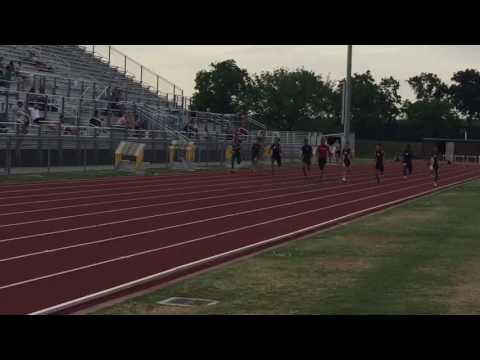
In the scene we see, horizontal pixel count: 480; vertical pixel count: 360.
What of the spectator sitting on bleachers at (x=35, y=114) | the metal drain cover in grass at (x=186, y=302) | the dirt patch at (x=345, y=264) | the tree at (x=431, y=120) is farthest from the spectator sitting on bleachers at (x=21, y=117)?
the tree at (x=431, y=120)

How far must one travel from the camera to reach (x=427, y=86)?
12019cm

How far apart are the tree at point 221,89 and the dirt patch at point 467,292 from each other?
79262 mm

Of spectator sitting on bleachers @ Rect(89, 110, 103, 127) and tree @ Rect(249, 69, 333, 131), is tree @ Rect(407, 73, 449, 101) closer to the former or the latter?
tree @ Rect(249, 69, 333, 131)

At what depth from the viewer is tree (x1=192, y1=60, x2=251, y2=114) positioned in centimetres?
8938

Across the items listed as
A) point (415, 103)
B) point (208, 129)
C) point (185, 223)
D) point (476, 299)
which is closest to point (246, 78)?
point (415, 103)

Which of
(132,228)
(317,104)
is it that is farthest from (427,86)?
(132,228)

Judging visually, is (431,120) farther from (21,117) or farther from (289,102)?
(21,117)

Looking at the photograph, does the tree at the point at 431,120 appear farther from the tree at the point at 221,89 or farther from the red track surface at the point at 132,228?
the red track surface at the point at 132,228

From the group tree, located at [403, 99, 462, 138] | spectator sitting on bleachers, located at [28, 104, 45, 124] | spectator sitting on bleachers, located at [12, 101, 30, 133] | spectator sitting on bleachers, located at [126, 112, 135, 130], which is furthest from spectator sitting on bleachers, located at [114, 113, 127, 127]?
tree, located at [403, 99, 462, 138]

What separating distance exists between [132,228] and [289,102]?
83870mm

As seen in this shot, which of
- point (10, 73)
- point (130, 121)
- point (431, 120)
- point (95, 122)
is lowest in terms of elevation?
point (95, 122)
